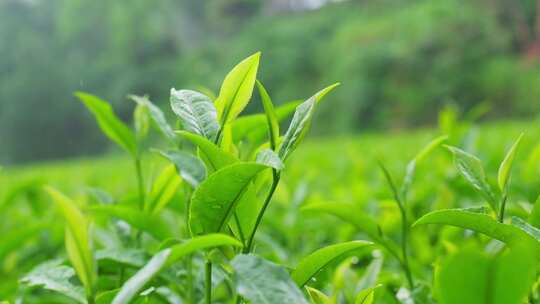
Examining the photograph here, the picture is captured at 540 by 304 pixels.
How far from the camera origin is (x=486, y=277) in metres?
0.29

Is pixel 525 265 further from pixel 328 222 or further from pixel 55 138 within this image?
pixel 55 138

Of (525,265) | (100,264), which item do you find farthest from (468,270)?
(100,264)

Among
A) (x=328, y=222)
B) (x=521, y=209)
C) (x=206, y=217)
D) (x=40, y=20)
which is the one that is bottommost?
(x=40, y=20)

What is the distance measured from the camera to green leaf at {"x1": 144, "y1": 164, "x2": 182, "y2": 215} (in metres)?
0.64

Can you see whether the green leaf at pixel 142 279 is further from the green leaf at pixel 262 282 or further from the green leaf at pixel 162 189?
the green leaf at pixel 162 189

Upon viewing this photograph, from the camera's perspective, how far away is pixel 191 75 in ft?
55.0

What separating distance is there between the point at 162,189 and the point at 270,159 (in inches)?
11.5

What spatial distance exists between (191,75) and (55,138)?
5.63 meters

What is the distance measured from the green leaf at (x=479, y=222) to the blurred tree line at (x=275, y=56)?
13.8m

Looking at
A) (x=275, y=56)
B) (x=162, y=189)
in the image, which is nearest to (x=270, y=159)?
(x=162, y=189)

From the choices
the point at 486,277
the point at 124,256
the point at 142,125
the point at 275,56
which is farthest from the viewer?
the point at 275,56

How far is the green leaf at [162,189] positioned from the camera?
2.09 feet

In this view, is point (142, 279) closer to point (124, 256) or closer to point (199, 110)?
point (199, 110)

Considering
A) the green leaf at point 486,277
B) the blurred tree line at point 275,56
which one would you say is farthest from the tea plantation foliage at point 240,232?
the blurred tree line at point 275,56
